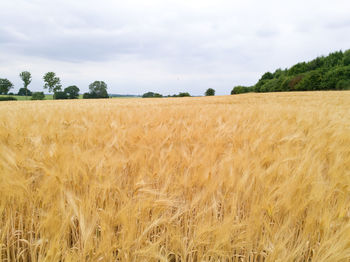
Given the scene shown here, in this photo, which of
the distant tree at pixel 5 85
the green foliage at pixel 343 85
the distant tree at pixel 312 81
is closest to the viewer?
the green foliage at pixel 343 85

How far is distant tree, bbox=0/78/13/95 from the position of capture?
1743 inches

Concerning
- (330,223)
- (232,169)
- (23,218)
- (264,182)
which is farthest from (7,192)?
(330,223)

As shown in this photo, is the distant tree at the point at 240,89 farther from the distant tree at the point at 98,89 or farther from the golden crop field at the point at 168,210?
the golden crop field at the point at 168,210

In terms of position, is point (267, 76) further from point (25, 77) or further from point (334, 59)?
point (25, 77)

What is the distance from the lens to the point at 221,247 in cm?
63

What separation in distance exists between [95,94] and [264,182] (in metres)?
53.8

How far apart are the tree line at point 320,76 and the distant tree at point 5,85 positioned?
6201 centimetres

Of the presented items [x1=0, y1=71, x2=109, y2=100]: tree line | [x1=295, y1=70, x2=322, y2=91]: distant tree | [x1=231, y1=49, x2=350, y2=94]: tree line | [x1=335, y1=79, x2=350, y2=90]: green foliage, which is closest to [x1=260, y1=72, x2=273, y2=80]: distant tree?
[x1=231, y1=49, x2=350, y2=94]: tree line

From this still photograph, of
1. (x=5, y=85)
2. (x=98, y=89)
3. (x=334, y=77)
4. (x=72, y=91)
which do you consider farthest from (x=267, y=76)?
(x=5, y=85)

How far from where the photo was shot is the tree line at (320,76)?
2516 cm

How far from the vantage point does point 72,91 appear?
45938mm

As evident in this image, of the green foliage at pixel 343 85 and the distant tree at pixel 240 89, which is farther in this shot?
the distant tree at pixel 240 89

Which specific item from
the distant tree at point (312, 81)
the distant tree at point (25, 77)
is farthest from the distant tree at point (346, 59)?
the distant tree at point (25, 77)

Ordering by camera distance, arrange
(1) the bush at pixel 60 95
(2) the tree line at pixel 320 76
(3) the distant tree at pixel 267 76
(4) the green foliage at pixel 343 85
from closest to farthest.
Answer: (4) the green foliage at pixel 343 85, (2) the tree line at pixel 320 76, (3) the distant tree at pixel 267 76, (1) the bush at pixel 60 95
